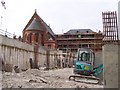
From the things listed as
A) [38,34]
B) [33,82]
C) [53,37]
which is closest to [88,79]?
[33,82]

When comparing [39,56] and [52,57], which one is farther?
[52,57]

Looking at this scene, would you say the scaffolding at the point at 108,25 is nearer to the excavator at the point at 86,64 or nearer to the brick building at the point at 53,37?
the excavator at the point at 86,64

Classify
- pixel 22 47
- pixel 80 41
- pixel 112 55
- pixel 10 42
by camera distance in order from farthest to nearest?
pixel 80 41 < pixel 22 47 < pixel 10 42 < pixel 112 55

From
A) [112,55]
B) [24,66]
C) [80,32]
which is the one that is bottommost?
[24,66]

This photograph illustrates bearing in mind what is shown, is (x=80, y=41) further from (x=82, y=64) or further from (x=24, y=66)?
(x=82, y=64)

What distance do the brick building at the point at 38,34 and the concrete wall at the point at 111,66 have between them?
2378 inches

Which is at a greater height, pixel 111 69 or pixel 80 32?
pixel 80 32

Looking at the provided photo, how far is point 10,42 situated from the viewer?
2239 cm

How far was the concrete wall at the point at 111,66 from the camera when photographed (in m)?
5.59

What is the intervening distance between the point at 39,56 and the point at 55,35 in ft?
140

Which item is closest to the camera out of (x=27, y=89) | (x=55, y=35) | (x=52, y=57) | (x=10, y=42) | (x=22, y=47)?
(x=27, y=89)

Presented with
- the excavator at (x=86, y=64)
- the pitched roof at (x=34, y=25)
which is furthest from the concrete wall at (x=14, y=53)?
the pitched roof at (x=34, y=25)

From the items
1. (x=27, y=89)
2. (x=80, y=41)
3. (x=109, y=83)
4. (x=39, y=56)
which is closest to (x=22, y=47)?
(x=39, y=56)

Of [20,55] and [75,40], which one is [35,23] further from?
[20,55]
